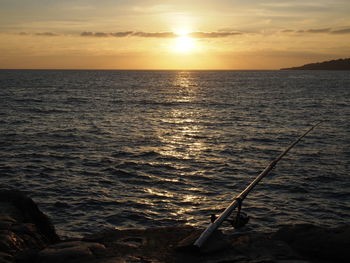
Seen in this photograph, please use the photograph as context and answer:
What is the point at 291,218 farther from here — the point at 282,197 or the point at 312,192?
the point at 312,192

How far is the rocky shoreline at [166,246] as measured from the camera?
7574mm

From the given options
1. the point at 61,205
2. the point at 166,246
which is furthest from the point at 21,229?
the point at 61,205

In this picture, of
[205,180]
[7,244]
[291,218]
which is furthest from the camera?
[205,180]

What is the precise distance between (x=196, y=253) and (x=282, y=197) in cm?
930

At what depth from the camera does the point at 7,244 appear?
785 centimetres

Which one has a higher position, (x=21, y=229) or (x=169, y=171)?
(x=21, y=229)

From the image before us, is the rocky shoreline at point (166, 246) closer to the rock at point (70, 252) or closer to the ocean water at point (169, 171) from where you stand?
the rock at point (70, 252)

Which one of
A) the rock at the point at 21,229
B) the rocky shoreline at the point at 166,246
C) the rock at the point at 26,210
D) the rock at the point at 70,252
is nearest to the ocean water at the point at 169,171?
the rock at the point at 26,210

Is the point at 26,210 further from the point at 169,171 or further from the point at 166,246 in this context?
the point at 169,171

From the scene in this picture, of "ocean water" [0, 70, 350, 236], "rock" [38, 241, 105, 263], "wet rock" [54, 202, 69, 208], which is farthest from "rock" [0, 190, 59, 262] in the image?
"wet rock" [54, 202, 69, 208]

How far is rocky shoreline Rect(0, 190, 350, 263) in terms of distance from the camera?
7.57 m

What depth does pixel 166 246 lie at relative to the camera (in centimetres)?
845

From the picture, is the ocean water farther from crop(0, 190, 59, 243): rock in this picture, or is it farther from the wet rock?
crop(0, 190, 59, 243): rock

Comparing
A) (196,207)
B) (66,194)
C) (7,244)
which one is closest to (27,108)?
(66,194)
